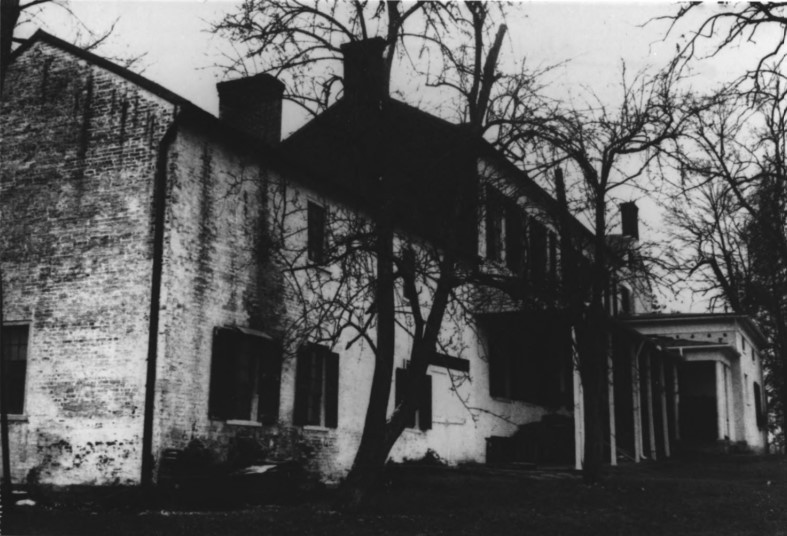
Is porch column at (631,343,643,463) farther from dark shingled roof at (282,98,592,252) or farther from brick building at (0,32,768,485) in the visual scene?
dark shingled roof at (282,98,592,252)

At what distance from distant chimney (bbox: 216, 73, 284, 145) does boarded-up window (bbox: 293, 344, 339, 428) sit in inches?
196

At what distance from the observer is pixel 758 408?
37125mm

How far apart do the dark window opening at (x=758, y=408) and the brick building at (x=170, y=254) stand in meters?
22.6

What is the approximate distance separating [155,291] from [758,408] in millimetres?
31140

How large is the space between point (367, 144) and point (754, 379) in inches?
1128

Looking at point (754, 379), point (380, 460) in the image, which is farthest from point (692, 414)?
point (380, 460)

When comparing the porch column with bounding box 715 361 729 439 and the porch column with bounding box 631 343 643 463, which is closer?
the porch column with bounding box 631 343 643 463

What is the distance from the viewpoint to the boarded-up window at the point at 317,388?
17.0 meters

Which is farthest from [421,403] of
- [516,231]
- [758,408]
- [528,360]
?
[758,408]

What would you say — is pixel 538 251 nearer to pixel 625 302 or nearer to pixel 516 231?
pixel 516 231

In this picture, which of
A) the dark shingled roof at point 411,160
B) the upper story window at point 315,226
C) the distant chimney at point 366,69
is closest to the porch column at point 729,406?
the upper story window at point 315,226

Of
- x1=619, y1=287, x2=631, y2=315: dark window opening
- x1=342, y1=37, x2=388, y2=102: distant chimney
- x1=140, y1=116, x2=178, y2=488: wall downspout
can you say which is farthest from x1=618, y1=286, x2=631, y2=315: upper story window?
x1=140, y1=116, x2=178, y2=488: wall downspout

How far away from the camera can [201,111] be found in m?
14.9

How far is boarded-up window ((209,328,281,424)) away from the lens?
14.8 m
